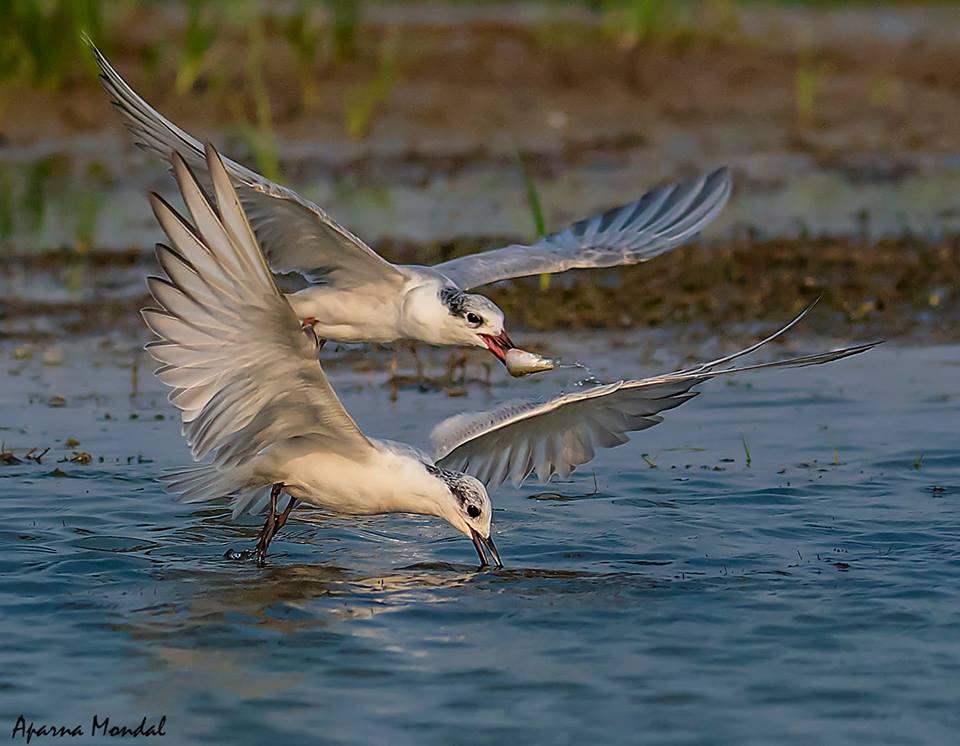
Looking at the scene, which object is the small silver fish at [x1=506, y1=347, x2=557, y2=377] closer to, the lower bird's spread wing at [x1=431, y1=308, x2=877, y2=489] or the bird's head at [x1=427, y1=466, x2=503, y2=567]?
the lower bird's spread wing at [x1=431, y1=308, x2=877, y2=489]

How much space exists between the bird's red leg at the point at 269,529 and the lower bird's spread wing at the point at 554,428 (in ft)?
2.52

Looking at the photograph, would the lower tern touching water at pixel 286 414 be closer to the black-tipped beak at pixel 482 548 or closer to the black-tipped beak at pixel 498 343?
the black-tipped beak at pixel 482 548

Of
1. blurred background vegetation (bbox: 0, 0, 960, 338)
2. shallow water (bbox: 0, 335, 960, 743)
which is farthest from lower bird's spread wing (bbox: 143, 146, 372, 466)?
blurred background vegetation (bbox: 0, 0, 960, 338)

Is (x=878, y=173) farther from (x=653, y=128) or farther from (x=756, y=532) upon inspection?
(x=756, y=532)

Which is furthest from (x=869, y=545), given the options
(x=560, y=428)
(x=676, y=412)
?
(x=676, y=412)

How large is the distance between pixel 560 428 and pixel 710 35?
15062 millimetres

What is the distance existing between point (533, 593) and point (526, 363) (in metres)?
1.15

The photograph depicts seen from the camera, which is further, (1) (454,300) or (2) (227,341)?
(1) (454,300)

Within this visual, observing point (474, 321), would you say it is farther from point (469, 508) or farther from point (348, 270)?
point (469, 508)

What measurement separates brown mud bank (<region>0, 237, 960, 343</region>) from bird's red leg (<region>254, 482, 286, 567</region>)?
440 cm

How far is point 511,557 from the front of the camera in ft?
27.7

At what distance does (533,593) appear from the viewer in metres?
7.77

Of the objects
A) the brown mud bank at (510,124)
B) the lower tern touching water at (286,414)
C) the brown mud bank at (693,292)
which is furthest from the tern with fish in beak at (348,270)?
the brown mud bank at (510,124)

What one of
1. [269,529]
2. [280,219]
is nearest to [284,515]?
[269,529]
